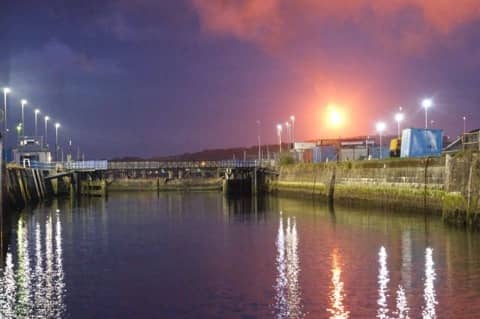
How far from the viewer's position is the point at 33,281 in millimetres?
25969

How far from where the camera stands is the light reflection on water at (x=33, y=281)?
70.7 ft

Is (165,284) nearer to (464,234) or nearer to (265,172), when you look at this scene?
(464,234)

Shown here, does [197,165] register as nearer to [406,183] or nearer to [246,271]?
[406,183]

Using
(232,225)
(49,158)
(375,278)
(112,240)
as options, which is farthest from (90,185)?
(375,278)

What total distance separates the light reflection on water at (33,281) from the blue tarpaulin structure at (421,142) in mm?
33090

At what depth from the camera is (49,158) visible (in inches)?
4203

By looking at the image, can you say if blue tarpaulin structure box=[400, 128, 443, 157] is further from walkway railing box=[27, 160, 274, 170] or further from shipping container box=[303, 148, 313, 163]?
walkway railing box=[27, 160, 274, 170]

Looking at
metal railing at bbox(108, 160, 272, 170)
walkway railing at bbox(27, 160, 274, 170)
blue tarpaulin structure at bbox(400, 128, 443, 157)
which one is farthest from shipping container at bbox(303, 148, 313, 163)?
blue tarpaulin structure at bbox(400, 128, 443, 157)

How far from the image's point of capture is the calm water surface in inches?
846

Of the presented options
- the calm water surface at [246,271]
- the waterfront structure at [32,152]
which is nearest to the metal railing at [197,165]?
the waterfront structure at [32,152]

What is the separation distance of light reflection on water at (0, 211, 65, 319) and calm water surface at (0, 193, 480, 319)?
2.0 inches

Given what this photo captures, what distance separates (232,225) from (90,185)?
58.9 meters

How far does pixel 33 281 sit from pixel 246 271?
847cm

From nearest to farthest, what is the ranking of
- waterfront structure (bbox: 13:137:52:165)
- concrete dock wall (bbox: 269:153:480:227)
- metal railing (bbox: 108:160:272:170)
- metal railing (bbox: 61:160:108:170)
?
1. concrete dock wall (bbox: 269:153:480:227)
2. waterfront structure (bbox: 13:137:52:165)
3. metal railing (bbox: 61:160:108:170)
4. metal railing (bbox: 108:160:272:170)
